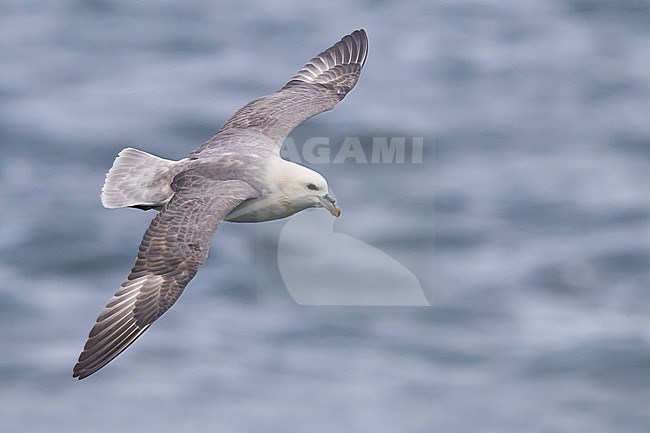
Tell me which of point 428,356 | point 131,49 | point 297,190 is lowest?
point 297,190

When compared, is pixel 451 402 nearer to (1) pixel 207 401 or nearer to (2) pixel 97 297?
(1) pixel 207 401

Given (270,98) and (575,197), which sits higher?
(575,197)

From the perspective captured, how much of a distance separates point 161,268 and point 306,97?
2828mm

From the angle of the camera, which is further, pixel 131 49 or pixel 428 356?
pixel 131 49

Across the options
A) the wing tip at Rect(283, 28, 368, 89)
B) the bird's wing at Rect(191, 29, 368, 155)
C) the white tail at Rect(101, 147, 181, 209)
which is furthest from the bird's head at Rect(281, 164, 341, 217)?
the wing tip at Rect(283, 28, 368, 89)

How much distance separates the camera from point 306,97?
12297 millimetres

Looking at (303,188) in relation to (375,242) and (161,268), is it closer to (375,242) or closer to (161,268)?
(161,268)

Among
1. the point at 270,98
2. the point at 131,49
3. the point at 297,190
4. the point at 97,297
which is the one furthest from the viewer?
the point at 131,49

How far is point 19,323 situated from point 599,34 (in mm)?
10404

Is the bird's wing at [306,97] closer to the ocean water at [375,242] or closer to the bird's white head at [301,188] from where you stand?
the bird's white head at [301,188]

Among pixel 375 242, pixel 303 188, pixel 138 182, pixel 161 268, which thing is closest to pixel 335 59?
pixel 303 188

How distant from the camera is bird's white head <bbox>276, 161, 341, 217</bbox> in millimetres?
10695

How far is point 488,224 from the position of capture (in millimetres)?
18797

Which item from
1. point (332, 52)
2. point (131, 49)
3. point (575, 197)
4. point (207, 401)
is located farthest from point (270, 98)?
point (131, 49)
